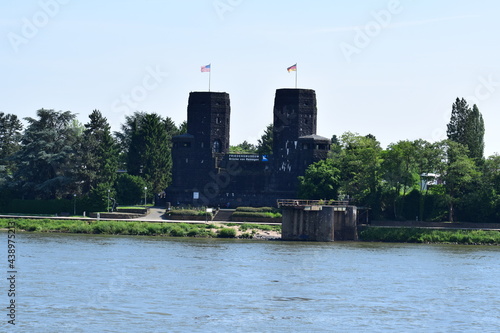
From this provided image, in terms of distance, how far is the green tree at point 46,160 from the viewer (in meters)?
124

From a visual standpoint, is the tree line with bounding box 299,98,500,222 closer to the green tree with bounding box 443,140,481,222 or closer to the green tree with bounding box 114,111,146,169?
the green tree with bounding box 443,140,481,222

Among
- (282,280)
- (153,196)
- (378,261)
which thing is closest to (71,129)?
(153,196)

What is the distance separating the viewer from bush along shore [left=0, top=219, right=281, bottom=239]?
3915 inches

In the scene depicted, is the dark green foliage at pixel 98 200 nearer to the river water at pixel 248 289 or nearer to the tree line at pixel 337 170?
the tree line at pixel 337 170

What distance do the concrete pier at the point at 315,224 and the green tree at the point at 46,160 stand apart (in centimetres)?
3718

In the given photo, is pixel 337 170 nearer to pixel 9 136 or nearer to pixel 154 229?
pixel 154 229

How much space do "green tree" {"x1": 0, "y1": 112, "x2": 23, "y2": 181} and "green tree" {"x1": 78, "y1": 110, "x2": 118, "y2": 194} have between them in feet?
67.9

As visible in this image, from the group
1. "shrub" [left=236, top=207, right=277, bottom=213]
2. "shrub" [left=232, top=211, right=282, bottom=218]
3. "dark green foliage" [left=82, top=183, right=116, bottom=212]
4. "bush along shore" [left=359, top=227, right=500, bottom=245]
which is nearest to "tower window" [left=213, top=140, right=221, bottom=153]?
"shrub" [left=236, top=207, right=277, bottom=213]

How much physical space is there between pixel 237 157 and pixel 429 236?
33170 millimetres

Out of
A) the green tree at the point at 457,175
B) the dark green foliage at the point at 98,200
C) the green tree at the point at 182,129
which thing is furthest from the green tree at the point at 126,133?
the green tree at the point at 457,175

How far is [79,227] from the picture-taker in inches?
3996

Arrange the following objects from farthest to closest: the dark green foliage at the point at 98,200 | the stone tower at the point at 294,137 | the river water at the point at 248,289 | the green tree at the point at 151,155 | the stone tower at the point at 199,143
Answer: the green tree at the point at 151,155
the stone tower at the point at 199,143
the stone tower at the point at 294,137
the dark green foliage at the point at 98,200
the river water at the point at 248,289

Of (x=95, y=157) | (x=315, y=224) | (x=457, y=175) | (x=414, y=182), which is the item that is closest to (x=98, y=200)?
(x=95, y=157)

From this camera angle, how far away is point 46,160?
124 metres
